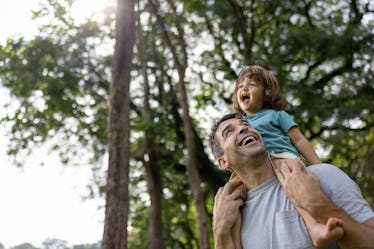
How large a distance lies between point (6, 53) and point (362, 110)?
10.1m

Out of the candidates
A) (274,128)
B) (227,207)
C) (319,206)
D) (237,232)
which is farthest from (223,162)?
(319,206)

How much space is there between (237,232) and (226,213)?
0.32 feet

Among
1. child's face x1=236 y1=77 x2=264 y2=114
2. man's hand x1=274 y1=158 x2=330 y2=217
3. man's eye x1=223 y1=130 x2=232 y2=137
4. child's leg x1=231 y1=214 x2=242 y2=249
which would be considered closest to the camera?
man's hand x1=274 y1=158 x2=330 y2=217

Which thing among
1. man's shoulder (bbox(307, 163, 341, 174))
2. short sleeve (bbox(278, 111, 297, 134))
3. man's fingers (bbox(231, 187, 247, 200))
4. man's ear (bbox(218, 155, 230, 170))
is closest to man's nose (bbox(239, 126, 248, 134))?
man's ear (bbox(218, 155, 230, 170))

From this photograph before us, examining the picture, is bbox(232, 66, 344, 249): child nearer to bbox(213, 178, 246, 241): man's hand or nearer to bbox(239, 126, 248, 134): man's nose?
bbox(213, 178, 246, 241): man's hand

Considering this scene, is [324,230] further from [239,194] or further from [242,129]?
[242,129]

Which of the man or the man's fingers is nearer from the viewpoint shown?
the man

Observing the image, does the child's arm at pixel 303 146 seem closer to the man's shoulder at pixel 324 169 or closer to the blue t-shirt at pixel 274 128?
the blue t-shirt at pixel 274 128

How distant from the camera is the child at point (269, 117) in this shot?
2.50 meters

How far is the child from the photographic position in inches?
98.6

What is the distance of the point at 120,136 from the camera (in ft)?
20.7

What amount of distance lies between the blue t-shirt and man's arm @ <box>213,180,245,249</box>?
54 centimetres

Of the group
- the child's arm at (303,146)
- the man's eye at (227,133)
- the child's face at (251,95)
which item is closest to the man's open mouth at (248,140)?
the man's eye at (227,133)

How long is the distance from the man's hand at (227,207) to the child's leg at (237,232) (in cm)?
2
